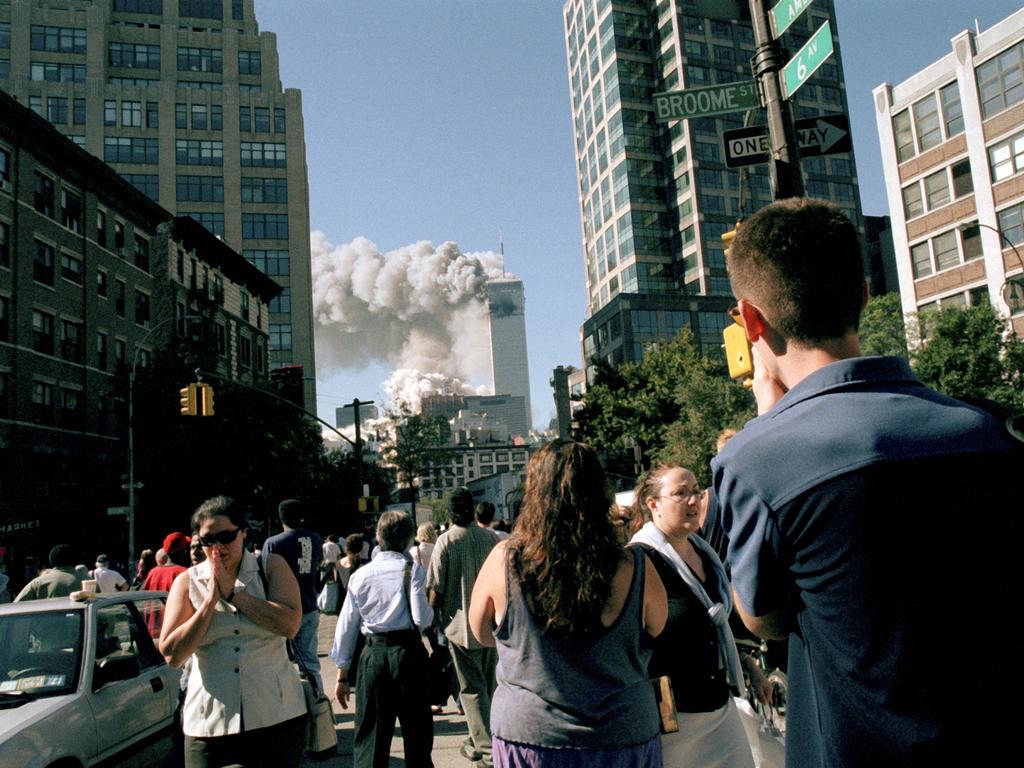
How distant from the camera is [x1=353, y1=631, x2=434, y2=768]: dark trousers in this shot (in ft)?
18.7

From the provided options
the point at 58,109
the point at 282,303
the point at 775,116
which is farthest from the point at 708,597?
the point at 58,109

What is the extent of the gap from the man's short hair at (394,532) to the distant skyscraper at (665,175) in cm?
7243

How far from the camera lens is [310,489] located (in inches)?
1567

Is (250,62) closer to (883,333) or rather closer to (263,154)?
(263,154)

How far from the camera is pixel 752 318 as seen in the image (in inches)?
71.2

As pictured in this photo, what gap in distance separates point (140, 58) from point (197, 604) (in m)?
79.5

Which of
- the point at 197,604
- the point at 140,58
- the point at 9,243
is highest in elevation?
the point at 140,58

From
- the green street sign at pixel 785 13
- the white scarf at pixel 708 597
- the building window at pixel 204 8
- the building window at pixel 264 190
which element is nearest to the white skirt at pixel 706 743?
the white scarf at pixel 708 597

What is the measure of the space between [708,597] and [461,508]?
3.80 m

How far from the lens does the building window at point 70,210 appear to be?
3719cm

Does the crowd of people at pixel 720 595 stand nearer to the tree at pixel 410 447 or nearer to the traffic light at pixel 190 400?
the traffic light at pixel 190 400

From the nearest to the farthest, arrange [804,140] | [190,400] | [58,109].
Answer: [804,140] → [190,400] → [58,109]

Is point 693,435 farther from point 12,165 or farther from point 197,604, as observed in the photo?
point 197,604

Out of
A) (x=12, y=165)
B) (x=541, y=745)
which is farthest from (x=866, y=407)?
(x=12, y=165)
